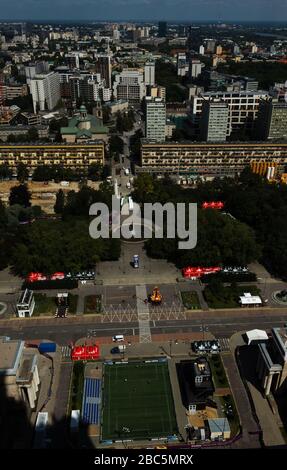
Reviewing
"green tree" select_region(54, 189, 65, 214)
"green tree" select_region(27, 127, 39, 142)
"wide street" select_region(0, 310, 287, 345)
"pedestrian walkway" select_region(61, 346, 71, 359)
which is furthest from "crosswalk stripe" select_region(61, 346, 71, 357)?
"green tree" select_region(27, 127, 39, 142)

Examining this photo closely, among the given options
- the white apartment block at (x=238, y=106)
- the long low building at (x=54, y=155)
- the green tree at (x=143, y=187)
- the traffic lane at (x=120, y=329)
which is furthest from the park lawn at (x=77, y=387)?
the white apartment block at (x=238, y=106)

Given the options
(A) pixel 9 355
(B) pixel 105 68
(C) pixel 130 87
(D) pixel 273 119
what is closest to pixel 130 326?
(A) pixel 9 355

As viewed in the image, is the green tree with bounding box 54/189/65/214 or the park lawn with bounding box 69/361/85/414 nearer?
the park lawn with bounding box 69/361/85/414

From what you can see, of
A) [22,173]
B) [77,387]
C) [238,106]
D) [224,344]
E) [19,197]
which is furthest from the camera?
[238,106]

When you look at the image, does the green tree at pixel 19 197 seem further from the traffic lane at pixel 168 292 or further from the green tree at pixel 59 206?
the traffic lane at pixel 168 292

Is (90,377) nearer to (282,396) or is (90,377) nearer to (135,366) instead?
(135,366)

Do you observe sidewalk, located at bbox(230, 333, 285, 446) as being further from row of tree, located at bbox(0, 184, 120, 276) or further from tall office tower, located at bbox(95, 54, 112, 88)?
tall office tower, located at bbox(95, 54, 112, 88)

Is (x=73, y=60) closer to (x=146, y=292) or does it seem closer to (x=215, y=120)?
(x=215, y=120)
